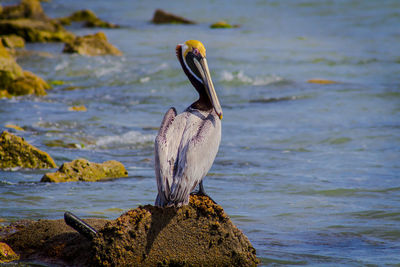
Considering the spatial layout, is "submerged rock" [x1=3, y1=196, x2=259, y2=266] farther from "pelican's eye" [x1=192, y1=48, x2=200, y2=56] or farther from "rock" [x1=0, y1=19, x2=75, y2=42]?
"rock" [x1=0, y1=19, x2=75, y2=42]

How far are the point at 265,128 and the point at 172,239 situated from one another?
8745 millimetres

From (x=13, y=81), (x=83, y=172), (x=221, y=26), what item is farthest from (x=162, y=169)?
(x=221, y=26)

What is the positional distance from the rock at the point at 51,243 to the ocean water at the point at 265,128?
1.16 metres

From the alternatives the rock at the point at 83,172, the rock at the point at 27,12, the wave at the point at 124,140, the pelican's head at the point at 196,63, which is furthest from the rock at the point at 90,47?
the pelican's head at the point at 196,63

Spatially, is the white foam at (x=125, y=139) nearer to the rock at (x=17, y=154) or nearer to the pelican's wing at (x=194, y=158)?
the rock at (x=17, y=154)

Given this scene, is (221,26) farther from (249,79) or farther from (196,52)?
(196,52)

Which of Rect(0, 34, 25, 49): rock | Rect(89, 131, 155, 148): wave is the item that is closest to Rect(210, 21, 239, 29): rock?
Rect(0, 34, 25, 49): rock

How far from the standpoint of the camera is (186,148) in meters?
5.73

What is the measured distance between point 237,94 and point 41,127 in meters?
6.76

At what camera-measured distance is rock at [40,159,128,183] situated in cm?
909

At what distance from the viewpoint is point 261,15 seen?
34625 millimetres

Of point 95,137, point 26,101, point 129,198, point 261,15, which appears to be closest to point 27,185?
point 129,198

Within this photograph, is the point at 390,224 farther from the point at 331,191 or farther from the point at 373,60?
the point at 373,60

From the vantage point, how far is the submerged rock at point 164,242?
5.46 meters
